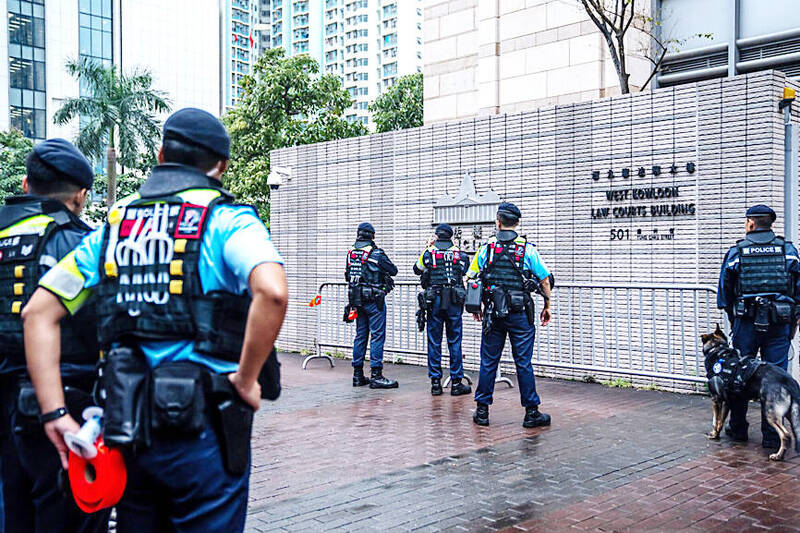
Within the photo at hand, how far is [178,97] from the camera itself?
243 feet

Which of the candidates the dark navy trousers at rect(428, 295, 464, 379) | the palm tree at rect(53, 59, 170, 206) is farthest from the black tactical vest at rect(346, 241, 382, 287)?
the palm tree at rect(53, 59, 170, 206)

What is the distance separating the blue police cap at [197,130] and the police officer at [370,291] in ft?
22.9

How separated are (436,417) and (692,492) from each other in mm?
3091

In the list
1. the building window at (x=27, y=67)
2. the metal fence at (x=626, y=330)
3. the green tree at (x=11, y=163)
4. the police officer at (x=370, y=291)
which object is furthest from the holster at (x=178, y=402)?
the building window at (x=27, y=67)

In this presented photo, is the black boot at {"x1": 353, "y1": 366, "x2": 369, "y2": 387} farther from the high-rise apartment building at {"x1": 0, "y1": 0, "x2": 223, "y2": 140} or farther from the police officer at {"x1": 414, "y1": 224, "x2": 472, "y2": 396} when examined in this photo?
the high-rise apartment building at {"x1": 0, "y1": 0, "x2": 223, "y2": 140}

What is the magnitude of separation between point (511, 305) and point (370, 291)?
9.39ft

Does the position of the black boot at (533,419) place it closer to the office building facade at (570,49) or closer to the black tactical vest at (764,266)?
the black tactical vest at (764,266)

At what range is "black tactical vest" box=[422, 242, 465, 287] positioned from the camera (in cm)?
915

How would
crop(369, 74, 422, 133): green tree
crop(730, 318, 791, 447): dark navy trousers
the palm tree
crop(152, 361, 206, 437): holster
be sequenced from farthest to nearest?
crop(369, 74, 422, 133): green tree → the palm tree → crop(730, 318, 791, 447): dark navy trousers → crop(152, 361, 206, 437): holster

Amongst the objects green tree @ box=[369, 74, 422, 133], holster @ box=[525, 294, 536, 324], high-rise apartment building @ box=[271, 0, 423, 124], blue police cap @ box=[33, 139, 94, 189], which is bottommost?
holster @ box=[525, 294, 536, 324]

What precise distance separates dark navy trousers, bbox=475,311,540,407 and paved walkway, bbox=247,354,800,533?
33cm

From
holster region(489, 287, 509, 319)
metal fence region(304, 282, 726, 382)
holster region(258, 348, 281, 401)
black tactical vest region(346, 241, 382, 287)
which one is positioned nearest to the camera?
holster region(258, 348, 281, 401)

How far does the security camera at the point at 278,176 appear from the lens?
46.7ft

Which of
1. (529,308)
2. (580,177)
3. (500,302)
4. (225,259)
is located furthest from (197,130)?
(580,177)
